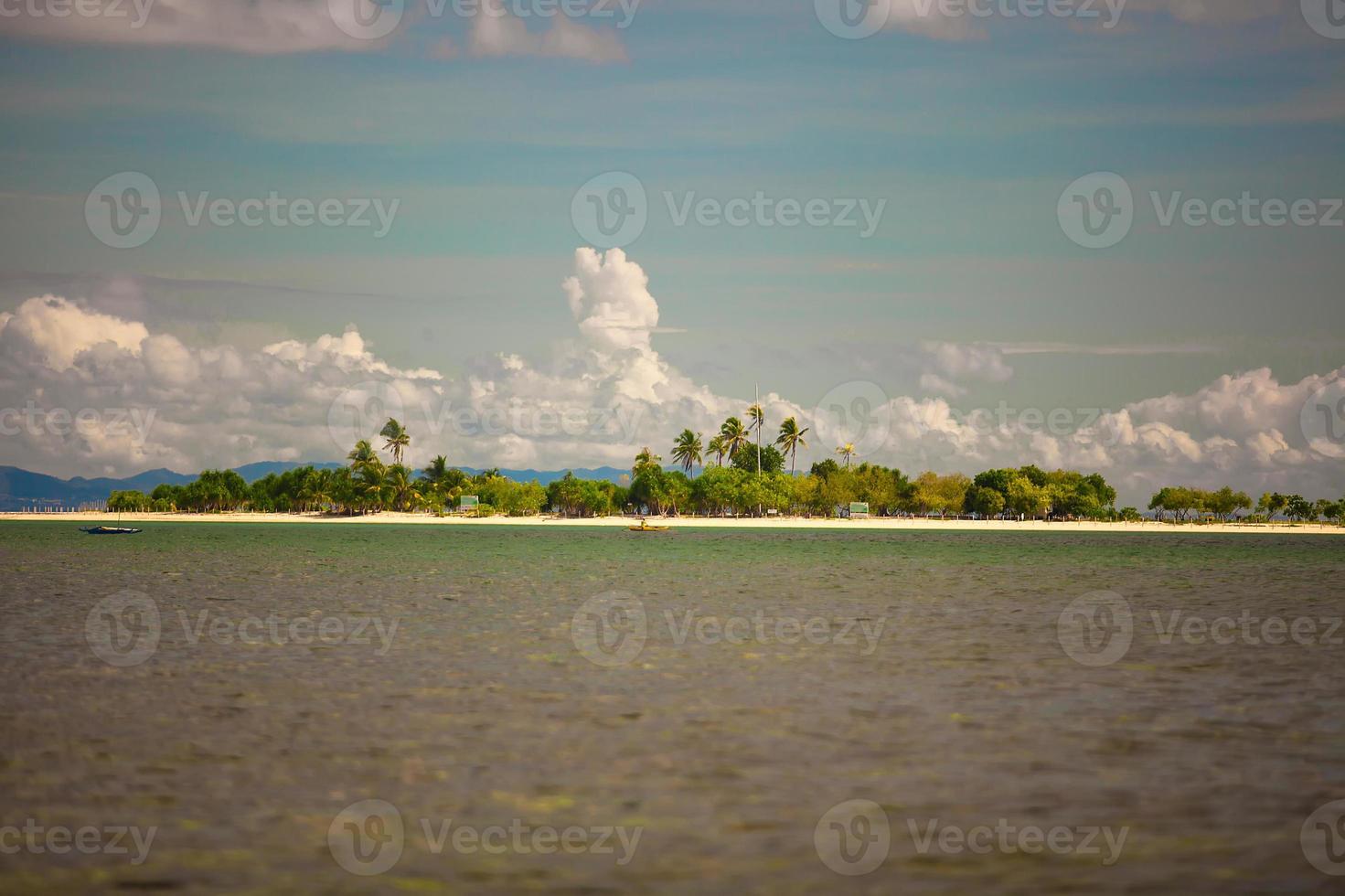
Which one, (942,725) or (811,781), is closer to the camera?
(811,781)

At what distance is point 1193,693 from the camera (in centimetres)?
2530

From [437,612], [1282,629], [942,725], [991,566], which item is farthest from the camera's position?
[991,566]

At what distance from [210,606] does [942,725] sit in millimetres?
33564

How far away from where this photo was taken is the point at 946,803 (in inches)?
631

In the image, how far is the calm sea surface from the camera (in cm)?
1349

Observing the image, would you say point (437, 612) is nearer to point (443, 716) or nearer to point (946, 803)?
point (443, 716)

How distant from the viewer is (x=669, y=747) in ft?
63.5

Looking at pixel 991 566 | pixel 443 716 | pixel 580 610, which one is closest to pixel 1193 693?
pixel 443 716

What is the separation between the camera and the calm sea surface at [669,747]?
531 inches

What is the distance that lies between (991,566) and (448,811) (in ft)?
228

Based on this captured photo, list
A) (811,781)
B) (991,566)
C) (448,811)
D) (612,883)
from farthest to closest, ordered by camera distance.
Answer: (991,566) → (811,781) → (448,811) → (612,883)

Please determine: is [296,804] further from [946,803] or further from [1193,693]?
[1193,693]

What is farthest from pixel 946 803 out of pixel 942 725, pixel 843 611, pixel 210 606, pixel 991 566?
pixel 991 566

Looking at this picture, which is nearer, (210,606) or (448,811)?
(448,811)
